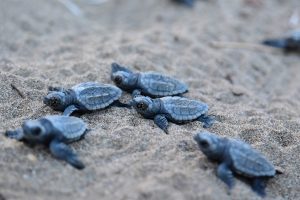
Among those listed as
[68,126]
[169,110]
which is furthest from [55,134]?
[169,110]

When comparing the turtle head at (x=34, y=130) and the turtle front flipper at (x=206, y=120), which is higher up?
the turtle head at (x=34, y=130)

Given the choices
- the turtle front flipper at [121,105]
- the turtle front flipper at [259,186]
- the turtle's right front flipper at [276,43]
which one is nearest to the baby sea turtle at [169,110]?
the turtle front flipper at [121,105]

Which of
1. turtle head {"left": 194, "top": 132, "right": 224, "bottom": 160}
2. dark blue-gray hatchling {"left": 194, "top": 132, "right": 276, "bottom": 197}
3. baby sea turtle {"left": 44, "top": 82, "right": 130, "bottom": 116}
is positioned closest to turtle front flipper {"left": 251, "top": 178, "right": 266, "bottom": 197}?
dark blue-gray hatchling {"left": 194, "top": 132, "right": 276, "bottom": 197}

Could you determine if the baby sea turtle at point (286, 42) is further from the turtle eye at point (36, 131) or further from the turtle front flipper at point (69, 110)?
the turtle eye at point (36, 131)

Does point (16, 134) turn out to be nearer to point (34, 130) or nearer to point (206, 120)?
point (34, 130)

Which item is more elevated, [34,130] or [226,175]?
[34,130]

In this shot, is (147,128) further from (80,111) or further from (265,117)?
(265,117)

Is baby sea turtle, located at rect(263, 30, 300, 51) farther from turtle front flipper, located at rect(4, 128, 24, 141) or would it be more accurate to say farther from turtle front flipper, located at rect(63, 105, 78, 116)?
turtle front flipper, located at rect(4, 128, 24, 141)
